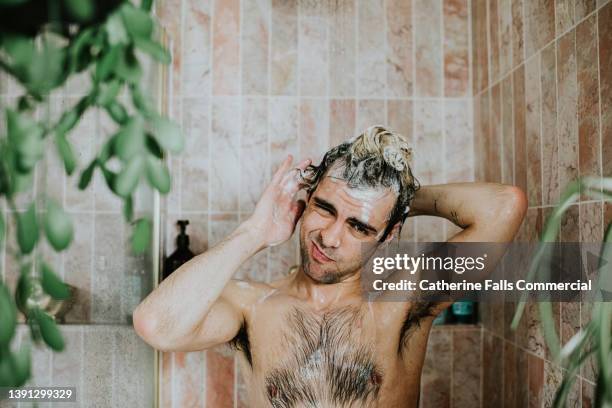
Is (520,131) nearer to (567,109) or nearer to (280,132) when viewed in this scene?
(567,109)

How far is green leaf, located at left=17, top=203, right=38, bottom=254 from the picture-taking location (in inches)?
17.3

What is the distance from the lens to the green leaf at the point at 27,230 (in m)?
0.44

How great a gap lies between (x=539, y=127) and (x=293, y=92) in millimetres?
658

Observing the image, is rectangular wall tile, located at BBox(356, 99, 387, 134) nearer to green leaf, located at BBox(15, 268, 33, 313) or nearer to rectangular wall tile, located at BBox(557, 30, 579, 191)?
rectangular wall tile, located at BBox(557, 30, 579, 191)

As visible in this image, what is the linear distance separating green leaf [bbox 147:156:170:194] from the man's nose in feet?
1.83

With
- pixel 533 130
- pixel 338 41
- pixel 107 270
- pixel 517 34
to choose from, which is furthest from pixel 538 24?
pixel 107 270

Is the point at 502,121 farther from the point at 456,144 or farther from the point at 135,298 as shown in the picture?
the point at 135,298

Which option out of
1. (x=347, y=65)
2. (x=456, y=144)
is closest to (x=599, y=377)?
(x=456, y=144)

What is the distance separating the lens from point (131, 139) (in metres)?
0.44

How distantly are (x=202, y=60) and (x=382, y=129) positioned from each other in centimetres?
64

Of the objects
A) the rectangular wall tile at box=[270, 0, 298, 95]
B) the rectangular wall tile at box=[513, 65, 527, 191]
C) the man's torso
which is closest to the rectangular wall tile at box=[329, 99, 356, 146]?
the rectangular wall tile at box=[270, 0, 298, 95]

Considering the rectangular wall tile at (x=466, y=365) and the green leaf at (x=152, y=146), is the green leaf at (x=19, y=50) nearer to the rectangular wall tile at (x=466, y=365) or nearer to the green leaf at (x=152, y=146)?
the green leaf at (x=152, y=146)

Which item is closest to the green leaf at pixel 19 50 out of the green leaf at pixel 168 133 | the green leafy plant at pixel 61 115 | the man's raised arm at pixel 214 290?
the green leafy plant at pixel 61 115

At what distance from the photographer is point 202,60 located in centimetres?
146
